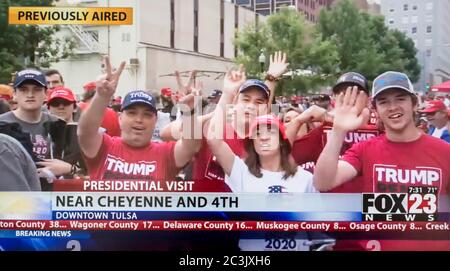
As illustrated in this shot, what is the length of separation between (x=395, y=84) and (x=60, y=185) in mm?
1350

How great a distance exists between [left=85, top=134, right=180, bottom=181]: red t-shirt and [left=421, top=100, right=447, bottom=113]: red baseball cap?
100 cm

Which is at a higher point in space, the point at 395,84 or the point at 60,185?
the point at 395,84

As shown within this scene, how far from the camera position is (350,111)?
2672 millimetres

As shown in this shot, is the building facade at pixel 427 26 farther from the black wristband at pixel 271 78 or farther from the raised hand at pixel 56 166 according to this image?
the raised hand at pixel 56 166

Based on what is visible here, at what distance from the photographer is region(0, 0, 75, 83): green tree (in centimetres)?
275

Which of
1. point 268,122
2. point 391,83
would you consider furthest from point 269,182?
point 391,83

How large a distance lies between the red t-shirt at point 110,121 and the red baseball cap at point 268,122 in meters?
0.53

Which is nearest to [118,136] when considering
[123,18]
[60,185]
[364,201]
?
[60,185]

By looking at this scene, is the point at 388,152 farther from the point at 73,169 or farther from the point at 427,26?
the point at 73,169

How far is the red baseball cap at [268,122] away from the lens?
274cm

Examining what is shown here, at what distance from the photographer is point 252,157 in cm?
277

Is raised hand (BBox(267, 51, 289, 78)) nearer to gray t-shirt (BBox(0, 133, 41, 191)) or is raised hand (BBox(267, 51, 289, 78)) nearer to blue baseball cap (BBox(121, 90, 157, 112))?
blue baseball cap (BBox(121, 90, 157, 112))
